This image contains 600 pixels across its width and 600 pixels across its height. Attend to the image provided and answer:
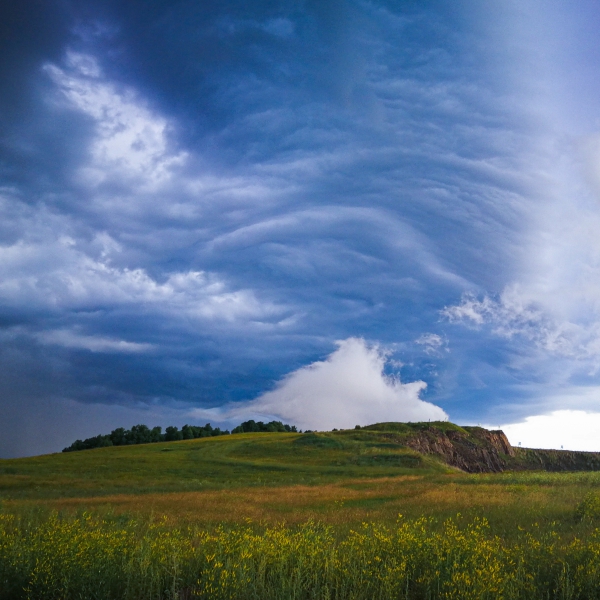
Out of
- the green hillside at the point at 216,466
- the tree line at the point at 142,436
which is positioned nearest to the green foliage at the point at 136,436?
the tree line at the point at 142,436

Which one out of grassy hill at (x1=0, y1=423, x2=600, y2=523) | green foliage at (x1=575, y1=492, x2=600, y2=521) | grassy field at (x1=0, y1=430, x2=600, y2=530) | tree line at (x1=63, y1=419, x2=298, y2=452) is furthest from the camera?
tree line at (x1=63, y1=419, x2=298, y2=452)

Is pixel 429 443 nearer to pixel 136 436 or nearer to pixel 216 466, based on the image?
pixel 216 466

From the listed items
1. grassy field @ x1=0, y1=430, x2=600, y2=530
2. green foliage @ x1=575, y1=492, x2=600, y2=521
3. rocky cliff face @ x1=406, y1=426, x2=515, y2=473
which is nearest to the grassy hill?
grassy field @ x1=0, y1=430, x2=600, y2=530

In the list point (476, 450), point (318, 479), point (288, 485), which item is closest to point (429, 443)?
point (476, 450)

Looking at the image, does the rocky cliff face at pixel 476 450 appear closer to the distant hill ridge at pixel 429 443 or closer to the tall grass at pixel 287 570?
the distant hill ridge at pixel 429 443

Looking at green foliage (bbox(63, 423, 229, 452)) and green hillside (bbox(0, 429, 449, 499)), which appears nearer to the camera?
green hillside (bbox(0, 429, 449, 499))

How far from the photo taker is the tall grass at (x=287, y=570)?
692 cm

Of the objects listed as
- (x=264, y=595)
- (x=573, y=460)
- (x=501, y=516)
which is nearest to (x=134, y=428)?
(x=573, y=460)

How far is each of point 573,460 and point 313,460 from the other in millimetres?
68001

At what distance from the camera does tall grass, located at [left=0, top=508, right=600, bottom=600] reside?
692cm

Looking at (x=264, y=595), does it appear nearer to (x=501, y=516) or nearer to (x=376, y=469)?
(x=501, y=516)

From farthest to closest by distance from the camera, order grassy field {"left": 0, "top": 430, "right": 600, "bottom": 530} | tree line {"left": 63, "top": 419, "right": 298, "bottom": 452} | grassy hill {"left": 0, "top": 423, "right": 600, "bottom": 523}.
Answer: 1. tree line {"left": 63, "top": 419, "right": 298, "bottom": 452}
2. grassy hill {"left": 0, "top": 423, "right": 600, "bottom": 523}
3. grassy field {"left": 0, "top": 430, "right": 600, "bottom": 530}

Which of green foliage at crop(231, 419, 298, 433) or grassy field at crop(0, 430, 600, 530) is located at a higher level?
green foliage at crop(231, 419, 298, 433)

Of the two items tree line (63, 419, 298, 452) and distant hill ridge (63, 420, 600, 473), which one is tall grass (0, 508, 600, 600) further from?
tree line (63, 419, 298, 452)
